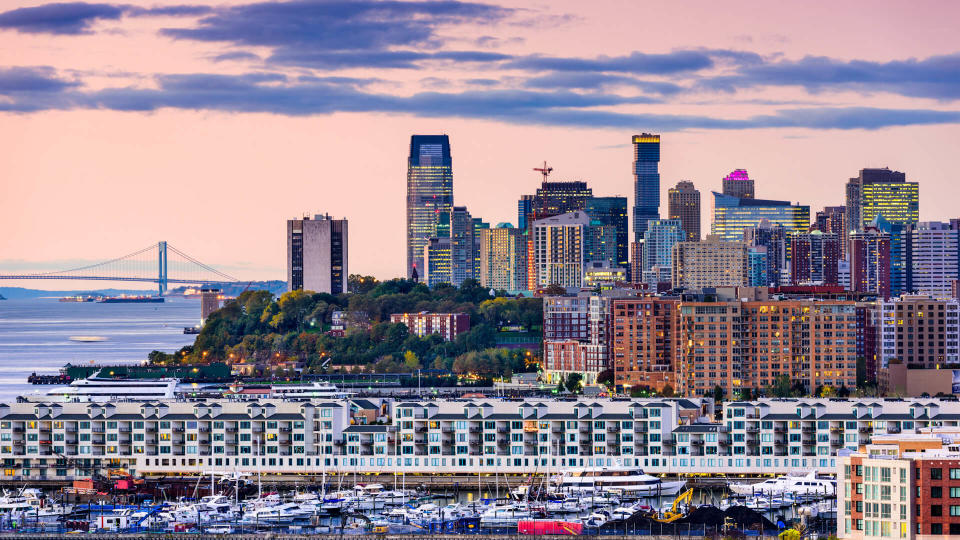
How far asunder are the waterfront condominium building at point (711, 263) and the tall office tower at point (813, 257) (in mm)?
4692

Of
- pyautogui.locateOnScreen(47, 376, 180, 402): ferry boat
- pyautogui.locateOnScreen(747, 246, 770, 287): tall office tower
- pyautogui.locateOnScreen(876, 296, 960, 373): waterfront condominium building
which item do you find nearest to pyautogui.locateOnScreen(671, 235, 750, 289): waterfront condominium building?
pyautogui.locateOnScreen(747, 246, 770, 287): tall office tower

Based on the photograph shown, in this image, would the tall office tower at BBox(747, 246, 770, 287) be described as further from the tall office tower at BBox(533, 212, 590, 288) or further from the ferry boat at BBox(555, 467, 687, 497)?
the ferry boat at BBox(555, 467, 687, 497)

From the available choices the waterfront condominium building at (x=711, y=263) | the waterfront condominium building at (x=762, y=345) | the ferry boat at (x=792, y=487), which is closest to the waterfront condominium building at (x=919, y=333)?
the waterfront condominium building at (x=762, y=345)

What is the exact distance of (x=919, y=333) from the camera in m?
94.4

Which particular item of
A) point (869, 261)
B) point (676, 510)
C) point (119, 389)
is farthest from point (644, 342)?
point (869, 261)

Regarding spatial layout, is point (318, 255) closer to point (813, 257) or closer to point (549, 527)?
point (813, 257)

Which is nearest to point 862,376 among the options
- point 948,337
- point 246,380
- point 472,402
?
point 948,337

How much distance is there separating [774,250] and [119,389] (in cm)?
10743

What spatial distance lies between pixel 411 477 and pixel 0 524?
13.5 metres

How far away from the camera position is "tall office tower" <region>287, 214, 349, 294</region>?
140 metres

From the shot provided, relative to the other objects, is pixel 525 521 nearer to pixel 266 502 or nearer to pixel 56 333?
pixel 266 502

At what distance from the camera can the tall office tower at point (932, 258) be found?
172 m

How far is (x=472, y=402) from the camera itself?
60.0 meters

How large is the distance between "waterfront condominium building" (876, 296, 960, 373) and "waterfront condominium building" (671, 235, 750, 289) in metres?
82.4
